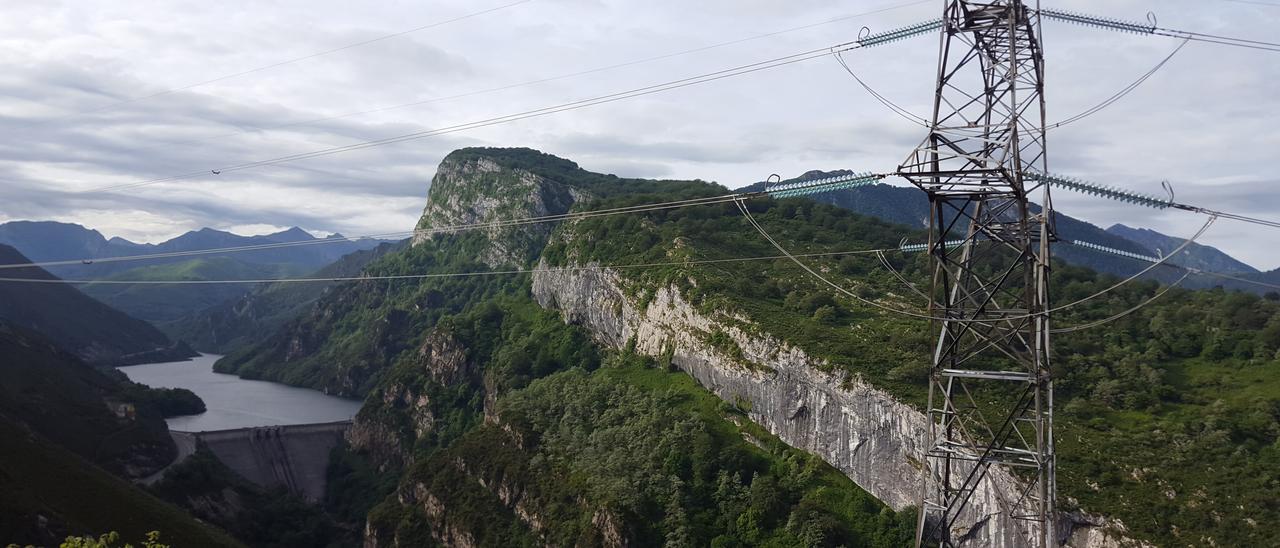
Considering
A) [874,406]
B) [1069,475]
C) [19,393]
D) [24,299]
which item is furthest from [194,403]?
[1069,475]

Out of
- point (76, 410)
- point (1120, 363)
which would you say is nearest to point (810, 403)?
point (1120, 363)

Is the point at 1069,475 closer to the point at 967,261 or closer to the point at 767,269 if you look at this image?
the point at 967,261

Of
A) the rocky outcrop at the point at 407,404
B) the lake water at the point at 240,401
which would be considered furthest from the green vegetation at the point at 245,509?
the lake water at the point at 240,401

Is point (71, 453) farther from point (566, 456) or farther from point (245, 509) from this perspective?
point (566, 456)

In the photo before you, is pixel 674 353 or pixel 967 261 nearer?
pixel 967 261

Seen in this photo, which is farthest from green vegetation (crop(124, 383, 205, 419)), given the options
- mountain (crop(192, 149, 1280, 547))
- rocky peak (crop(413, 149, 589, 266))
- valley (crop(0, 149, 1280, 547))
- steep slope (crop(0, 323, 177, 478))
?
rocky peak (crop(413, 149, 589, 266))

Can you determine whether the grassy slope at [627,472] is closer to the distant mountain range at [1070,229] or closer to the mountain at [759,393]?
the mountain at [759,393]
